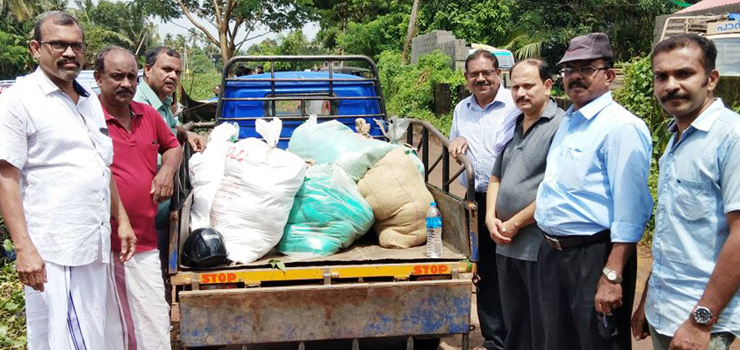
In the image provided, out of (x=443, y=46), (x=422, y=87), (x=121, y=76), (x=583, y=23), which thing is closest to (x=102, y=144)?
(x=121, y=76)

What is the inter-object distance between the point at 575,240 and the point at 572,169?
0.29 meters

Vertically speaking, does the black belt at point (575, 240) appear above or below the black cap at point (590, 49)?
below

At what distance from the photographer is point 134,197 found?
331 centimetres

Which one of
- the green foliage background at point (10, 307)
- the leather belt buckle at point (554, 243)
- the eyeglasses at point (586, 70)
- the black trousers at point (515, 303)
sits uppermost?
the eyeglasses at point (586, 70)

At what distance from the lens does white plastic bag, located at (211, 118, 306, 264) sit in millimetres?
3564

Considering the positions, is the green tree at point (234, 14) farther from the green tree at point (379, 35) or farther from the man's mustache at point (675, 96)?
the man's mustache at point (675, 96)

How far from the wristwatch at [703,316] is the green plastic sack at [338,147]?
7.46 feet

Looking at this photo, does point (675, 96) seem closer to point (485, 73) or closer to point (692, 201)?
point (692, 201)

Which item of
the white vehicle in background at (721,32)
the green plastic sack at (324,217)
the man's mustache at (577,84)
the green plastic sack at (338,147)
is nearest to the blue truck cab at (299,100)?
the green plastic sack at (338,147)

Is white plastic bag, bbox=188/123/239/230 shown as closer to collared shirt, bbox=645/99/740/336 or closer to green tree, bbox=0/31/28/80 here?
collared shirt, bbox=645/99/740/336

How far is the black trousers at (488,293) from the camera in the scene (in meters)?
4.21

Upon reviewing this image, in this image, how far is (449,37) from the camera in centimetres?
1975

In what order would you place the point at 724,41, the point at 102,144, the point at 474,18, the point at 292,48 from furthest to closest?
the point at 292,48 < the point at 474,18 < the point at 724,41 < the point at 102,144

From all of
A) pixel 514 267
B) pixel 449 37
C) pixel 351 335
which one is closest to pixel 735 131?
pixel 514 267
